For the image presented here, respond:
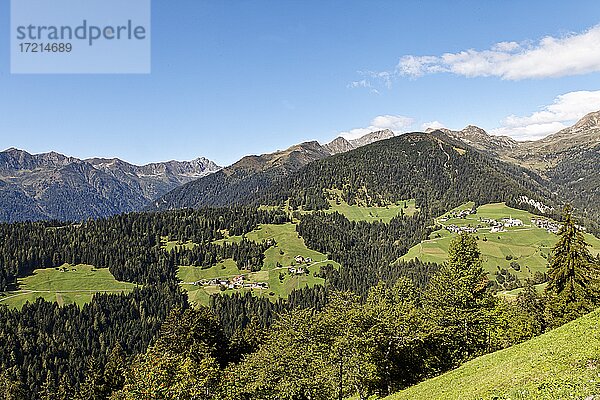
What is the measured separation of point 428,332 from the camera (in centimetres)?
5062

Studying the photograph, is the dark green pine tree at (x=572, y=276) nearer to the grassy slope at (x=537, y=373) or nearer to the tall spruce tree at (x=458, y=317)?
the tall spruce tree at (x=458, y=317)

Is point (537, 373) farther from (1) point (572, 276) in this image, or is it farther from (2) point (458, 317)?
(1) point (572, 276)

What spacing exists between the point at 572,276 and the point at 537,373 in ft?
141

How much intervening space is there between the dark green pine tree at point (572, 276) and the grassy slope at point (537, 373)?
2794 centimetres

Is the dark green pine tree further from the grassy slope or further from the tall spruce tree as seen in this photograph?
the grassy slope

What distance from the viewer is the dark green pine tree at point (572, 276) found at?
198ft

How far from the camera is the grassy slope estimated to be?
2280 centimetres

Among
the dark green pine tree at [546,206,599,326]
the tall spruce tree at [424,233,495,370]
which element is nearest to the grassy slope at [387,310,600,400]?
the tall spruce tree at [424,233,495,370]

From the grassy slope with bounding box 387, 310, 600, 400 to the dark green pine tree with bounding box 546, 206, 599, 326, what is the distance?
2794 cm

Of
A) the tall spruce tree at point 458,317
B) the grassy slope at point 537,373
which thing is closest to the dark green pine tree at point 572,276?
the tall spruce tree at point 458,317

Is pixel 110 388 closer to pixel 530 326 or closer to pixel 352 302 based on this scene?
pixel 352 302

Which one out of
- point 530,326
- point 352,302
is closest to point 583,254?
point 530,326

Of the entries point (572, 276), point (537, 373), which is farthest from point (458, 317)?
point (537, 373)

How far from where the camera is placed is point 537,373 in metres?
27.5
